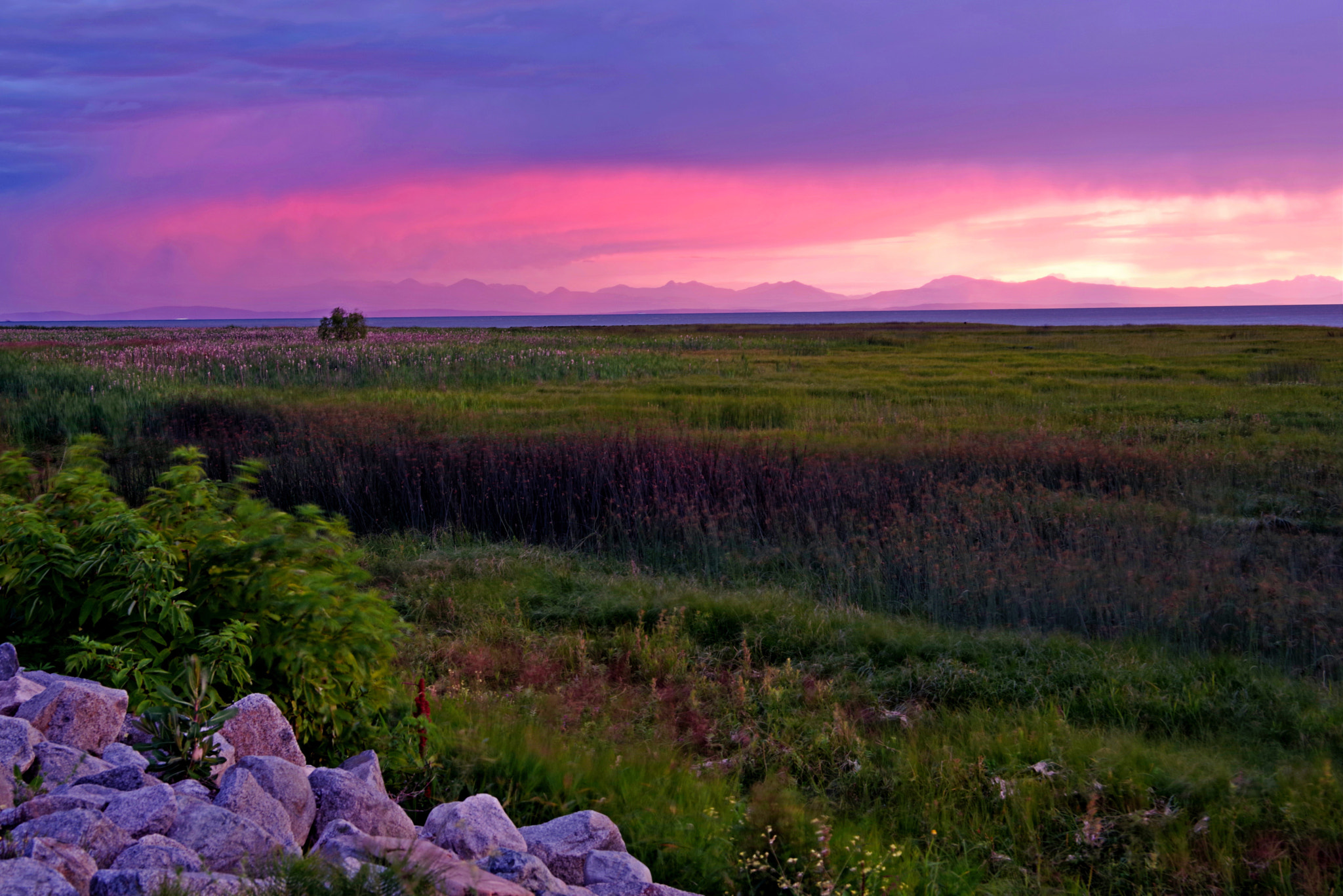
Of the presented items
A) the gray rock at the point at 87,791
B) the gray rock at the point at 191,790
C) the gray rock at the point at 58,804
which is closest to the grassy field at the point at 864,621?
the gray rock at the point at 191,790

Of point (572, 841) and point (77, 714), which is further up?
point (77, 714)

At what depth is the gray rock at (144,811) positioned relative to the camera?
2820 millimetres

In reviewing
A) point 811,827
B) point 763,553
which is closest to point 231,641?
point 811,827

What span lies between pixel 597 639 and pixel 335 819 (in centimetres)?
398

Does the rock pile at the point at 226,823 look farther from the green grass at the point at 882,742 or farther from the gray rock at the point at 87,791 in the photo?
the green grass at the point at 882,742

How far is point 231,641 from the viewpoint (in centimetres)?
367

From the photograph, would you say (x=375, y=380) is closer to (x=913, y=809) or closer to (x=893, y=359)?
(x=893, y=359)

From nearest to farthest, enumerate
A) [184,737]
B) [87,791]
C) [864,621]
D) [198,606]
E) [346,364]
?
[87,791] < [184,737] < [198,606] < [864,621] < [346,364]

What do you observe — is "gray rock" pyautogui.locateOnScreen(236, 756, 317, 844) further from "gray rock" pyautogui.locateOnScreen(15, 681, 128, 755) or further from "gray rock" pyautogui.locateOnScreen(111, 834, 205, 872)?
"gray rock" pyautogui.locateOnScreen(15, 681, 128, 755)

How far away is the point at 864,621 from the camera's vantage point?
23.7 feet

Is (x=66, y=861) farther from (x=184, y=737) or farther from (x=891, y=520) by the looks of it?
(x=891, y=520)

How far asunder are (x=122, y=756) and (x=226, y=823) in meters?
0.82

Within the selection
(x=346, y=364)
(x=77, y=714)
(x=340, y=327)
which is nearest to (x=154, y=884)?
(x=77, y=714)

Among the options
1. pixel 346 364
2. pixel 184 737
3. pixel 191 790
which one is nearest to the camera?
pixel 191 790
